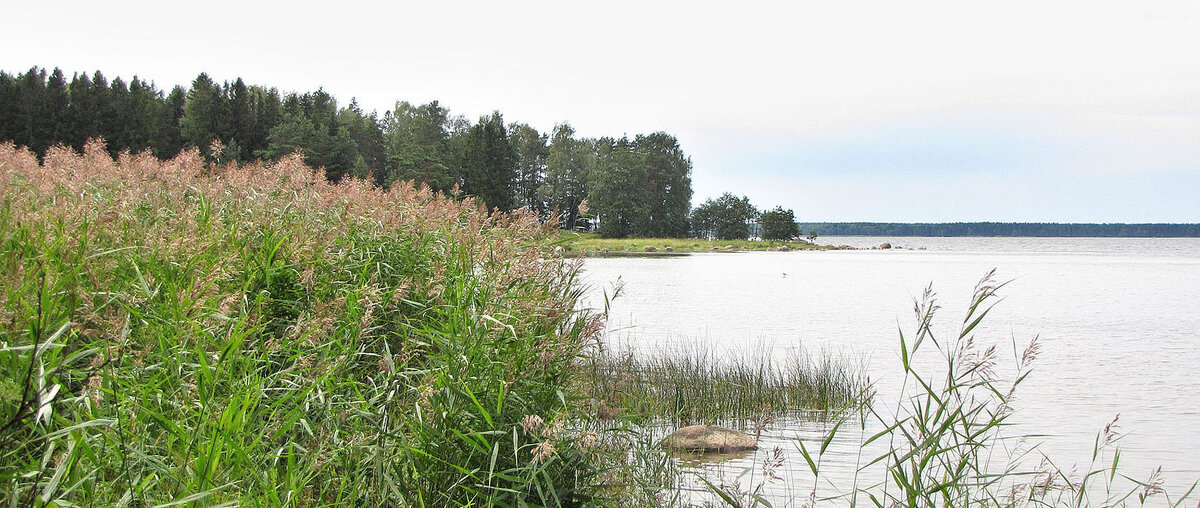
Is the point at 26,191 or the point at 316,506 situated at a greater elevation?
the point at 26,191

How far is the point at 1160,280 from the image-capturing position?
47625mm

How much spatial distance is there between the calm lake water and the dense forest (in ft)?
77.8

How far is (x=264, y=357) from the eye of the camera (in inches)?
146

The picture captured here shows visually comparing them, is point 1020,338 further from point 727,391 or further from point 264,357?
point 264,357

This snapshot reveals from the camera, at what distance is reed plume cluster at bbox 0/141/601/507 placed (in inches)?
126

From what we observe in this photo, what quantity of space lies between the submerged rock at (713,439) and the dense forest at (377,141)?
44980 mm

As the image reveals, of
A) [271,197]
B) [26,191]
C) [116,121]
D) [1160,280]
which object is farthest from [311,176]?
[116,121]

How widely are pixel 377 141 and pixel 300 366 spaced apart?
313ft

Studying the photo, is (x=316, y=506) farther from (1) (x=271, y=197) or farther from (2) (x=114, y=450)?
(1) (x=271, y=197)

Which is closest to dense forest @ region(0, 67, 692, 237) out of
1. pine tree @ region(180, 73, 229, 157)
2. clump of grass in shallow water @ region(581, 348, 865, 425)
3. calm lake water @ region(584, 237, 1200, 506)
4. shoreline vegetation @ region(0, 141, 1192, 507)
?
pine tree @ region(180, 73, 229, 157)

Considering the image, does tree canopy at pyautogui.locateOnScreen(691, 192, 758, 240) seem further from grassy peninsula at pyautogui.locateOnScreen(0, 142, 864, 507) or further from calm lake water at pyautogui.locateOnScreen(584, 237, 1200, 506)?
grassy peninsula at pyautogui.locateOnScreen(0, 142, 864, 507)

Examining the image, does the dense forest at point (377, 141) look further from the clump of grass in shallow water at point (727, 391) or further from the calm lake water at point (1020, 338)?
the clump of grass in shallow water at point (727, 391)

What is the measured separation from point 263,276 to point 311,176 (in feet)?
9.51

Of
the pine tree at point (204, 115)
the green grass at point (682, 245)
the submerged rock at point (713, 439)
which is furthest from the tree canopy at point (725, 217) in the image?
the submerged rock at point (713, 439)
